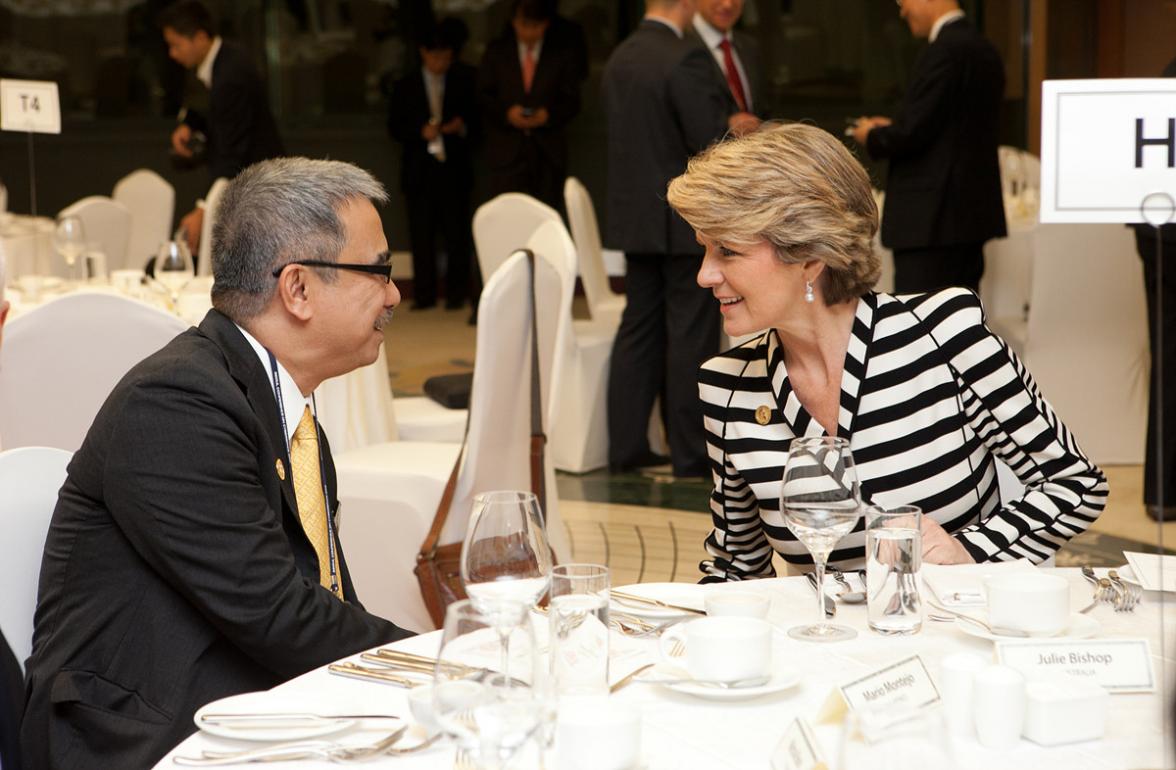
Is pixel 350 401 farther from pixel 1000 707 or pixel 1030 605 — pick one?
pixel 1000 707

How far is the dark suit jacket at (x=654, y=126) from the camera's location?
5.15m

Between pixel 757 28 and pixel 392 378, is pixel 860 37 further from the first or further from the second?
pixel 392 378

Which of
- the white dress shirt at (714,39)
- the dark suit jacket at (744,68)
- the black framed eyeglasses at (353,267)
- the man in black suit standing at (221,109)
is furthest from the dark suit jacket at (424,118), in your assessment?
the black framed eyeglasses at (353,267)

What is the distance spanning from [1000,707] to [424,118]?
913 centimetres

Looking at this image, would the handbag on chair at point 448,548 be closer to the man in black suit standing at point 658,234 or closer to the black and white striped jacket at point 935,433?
the black and white striped jacket at point 935,433

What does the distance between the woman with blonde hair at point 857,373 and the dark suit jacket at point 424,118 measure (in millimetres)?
7956

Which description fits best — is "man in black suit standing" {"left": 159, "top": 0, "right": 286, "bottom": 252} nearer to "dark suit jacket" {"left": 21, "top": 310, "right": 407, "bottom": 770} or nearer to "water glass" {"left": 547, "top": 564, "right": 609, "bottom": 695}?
"dark suit jacket" {"left": 21, "top": 310, "right": 407, "bottom": 770}

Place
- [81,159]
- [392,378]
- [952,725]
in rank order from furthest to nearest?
[81,159] → [392,378] → [952,725]

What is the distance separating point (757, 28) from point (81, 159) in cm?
535

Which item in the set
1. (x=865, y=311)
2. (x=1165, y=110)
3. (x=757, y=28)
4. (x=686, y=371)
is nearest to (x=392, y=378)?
(x=686, y=371)

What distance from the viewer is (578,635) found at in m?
1.37

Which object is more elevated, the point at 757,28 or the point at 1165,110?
the point at 757,28

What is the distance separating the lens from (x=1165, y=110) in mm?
1551

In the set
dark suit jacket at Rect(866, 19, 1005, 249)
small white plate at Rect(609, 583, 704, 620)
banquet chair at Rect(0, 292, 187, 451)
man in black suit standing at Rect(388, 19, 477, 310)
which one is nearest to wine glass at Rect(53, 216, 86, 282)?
banquet chair at Rect(0, 292, 187, 451)
